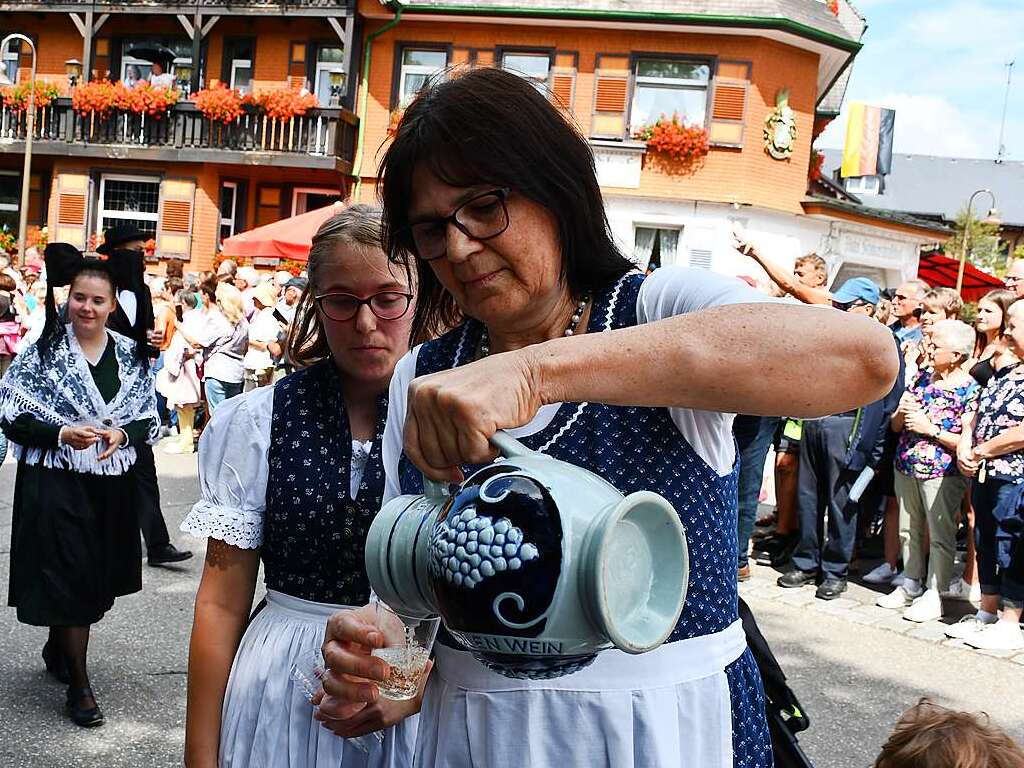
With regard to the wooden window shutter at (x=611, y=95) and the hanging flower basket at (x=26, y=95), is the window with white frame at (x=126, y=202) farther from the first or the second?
the wooden window shutter at (x=611, y=95)

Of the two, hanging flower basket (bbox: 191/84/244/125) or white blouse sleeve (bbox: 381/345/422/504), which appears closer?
white blouse sleeve (bbox: 381/345/422/504)

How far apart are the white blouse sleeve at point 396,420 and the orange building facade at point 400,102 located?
17.3m

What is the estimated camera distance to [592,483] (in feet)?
3.39

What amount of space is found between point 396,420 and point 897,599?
5596mm

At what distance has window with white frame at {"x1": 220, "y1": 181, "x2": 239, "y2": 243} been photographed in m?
21.5

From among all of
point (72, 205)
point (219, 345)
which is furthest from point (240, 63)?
point (219, 345)

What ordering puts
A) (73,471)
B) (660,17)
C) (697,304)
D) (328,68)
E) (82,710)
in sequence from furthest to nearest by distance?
(328,68) < (660,17) < (73,471) < (82,710) < (697,304)

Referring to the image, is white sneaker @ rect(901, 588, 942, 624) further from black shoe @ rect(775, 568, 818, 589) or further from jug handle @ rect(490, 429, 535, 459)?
jug handle @ rect(490, 429, 535, 459)

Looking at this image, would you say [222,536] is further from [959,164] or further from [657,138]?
[959,164]

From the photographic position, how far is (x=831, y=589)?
21.2 feet

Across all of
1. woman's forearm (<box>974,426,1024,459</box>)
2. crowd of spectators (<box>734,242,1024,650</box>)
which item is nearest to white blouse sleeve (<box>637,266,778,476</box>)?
crowd of spectators (<box>734,242,1024,650</box>)

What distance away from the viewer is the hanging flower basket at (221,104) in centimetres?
2028

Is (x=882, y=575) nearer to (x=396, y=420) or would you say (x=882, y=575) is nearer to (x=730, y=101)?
(x=396, y=420)

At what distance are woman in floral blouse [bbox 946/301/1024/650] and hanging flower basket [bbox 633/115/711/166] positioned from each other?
13539 millimetres
